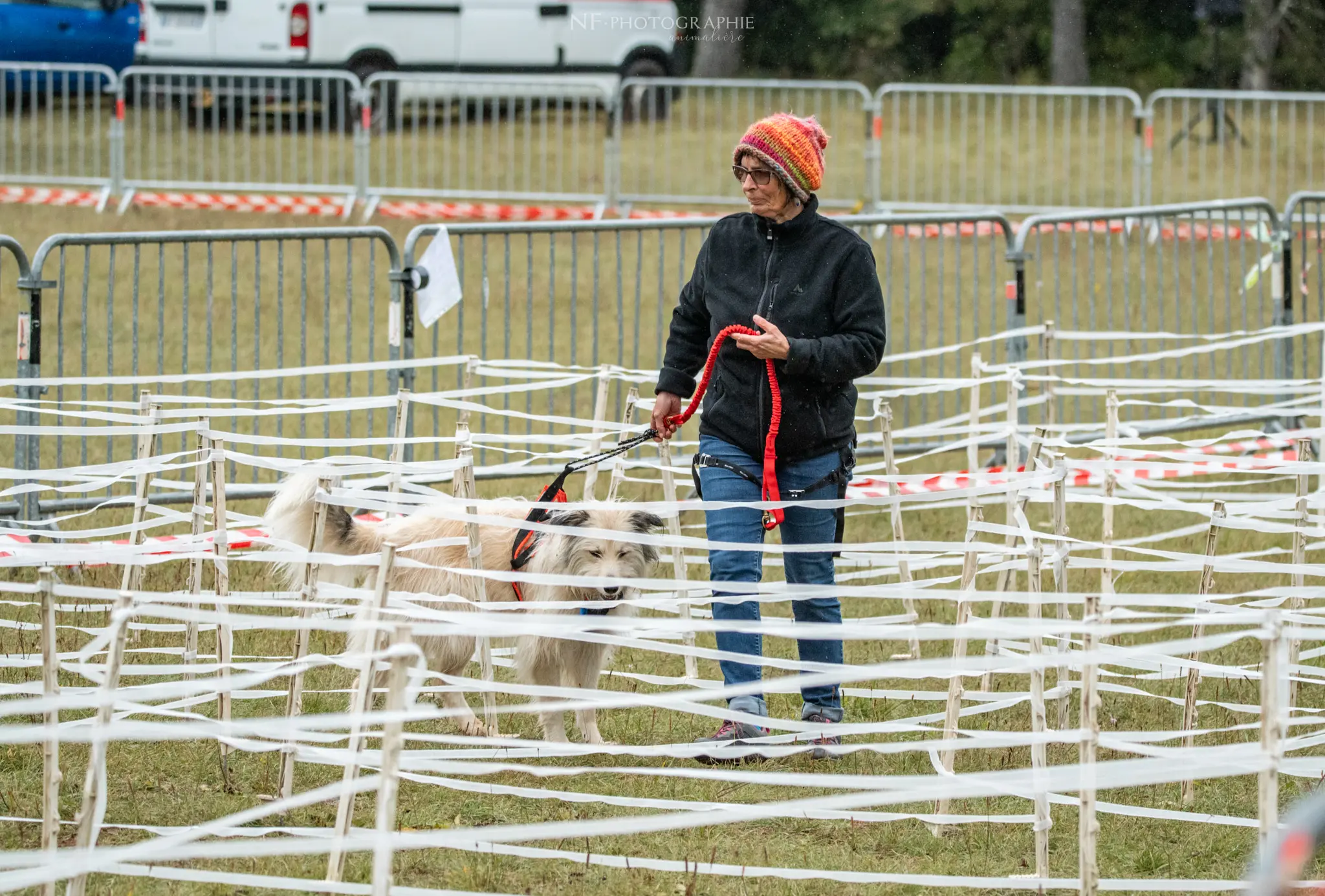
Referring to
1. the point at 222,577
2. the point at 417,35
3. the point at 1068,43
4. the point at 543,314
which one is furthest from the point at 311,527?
the point at 1068,43

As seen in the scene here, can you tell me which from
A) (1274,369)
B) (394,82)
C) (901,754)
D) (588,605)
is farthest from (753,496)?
(394,82)

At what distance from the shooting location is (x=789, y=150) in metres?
5.20

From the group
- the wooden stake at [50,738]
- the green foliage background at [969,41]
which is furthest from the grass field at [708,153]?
the green foliage background at [969,41]

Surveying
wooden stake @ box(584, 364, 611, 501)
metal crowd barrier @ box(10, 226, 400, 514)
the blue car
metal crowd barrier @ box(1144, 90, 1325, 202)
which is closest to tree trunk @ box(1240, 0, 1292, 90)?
metal crowd barrier @ box(1144, 90, 1325, 202)

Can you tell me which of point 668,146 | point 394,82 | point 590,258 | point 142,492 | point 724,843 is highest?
point 394,82

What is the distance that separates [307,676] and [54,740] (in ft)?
8.35

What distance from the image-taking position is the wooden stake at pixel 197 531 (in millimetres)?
5551

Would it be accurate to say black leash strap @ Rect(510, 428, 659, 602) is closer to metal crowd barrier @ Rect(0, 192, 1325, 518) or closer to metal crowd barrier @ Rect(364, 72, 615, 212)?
metal crowd barrier @ Rect(0, 192, 1325, 518)

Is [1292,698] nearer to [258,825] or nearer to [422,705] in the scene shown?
[422,705]

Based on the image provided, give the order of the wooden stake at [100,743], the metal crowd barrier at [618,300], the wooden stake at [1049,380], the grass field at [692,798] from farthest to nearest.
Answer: the metal crowd barrier at [618,300] → the wooden stake at [1049,380] → the grass field at [692,798] → the wooden stake at [100,743]

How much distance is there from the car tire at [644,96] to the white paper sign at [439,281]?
8609 millimetres

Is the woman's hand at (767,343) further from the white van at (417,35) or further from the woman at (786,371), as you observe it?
the white van at (417,35)

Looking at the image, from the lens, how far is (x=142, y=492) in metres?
5.89

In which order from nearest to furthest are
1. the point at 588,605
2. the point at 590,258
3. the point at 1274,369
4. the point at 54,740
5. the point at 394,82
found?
the point at 54,740, the point at 588,605, the point at 1274,369, the point at 590,258, the point at 394,82
